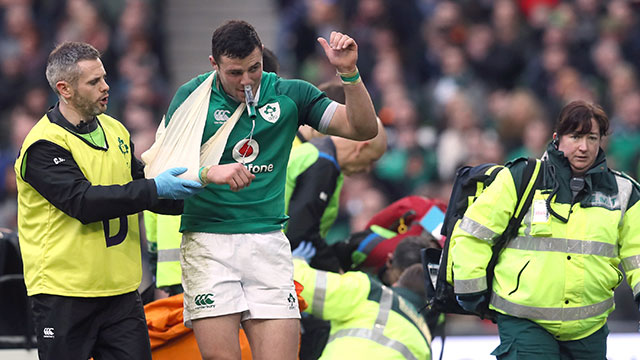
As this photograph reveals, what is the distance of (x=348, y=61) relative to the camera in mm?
5188

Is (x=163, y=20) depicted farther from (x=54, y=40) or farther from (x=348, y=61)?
(x=348, y=61)

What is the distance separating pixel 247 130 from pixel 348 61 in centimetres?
66

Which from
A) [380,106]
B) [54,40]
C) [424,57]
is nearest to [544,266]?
[380,106]

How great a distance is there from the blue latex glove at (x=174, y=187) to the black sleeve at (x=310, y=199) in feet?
6.53

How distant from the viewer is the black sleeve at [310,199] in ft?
23.5

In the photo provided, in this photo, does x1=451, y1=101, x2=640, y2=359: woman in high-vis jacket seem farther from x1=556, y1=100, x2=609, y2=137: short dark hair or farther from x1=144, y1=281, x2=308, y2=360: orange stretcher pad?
x1=144, y1=281, x2=308, y2=360: orange stretcher pad

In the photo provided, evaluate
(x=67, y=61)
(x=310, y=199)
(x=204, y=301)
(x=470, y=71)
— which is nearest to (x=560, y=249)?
(x=310, y=199)

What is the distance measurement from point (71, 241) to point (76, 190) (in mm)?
303

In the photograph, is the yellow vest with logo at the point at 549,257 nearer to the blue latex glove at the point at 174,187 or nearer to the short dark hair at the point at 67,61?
the blue latex glove at the point at 174,187

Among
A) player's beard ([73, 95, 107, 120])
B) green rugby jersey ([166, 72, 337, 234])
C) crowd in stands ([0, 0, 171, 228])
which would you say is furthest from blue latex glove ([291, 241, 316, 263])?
crowd in stands ([0, 0, 171, 228])

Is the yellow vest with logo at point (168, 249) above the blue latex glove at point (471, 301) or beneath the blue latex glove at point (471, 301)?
above

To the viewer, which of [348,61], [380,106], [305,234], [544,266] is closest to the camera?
[348,61]

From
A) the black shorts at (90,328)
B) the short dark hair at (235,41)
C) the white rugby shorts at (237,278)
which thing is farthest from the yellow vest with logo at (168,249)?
the short dark hair at (235,41)

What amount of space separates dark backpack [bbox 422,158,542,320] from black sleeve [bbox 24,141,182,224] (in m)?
2.01
